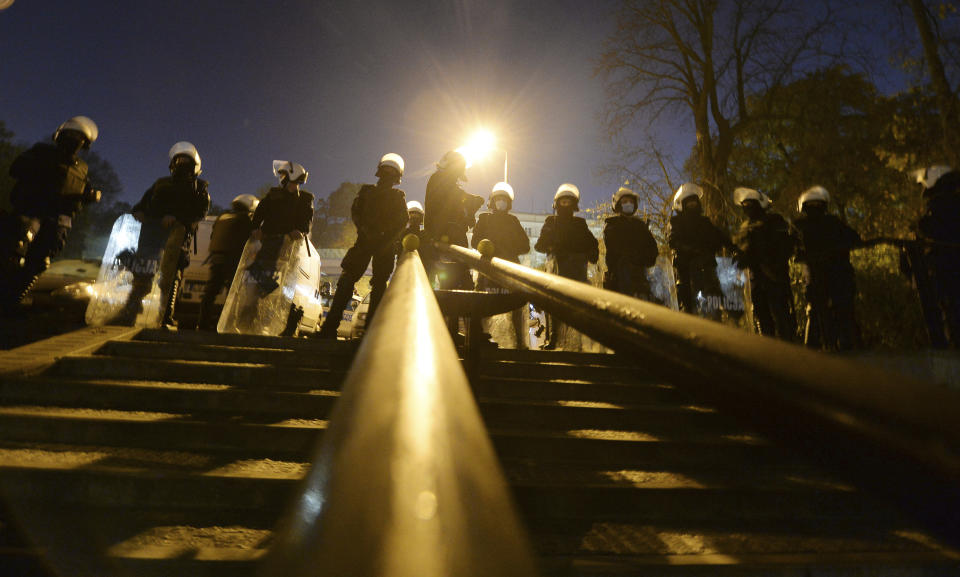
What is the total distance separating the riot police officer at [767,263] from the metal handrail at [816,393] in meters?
6.49

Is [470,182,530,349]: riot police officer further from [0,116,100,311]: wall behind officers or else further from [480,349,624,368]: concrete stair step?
[0,116,100,311]: wall behind officers

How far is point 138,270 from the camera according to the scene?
567cm

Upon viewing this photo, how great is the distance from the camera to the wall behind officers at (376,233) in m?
5.63

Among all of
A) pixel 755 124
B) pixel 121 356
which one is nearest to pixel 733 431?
pixel 121 356

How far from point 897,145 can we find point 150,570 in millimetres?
15456

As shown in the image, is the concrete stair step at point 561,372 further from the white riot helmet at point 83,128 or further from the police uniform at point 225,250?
the white riot helmet at point 83,128

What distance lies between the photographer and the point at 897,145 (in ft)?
36.3

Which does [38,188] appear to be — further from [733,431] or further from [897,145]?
[897,145]

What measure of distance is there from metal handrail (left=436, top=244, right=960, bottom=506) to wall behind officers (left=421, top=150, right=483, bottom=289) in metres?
5.53

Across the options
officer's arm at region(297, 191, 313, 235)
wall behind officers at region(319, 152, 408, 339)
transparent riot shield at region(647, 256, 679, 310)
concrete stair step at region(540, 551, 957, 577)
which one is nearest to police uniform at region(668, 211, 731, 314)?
transparent riot shield at region(647, 256, 679, 310)

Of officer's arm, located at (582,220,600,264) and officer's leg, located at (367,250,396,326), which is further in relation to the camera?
officer's arm, located at (582,220,600,264)

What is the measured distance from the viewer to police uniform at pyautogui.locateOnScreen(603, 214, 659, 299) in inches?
260

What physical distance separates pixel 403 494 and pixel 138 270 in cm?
676

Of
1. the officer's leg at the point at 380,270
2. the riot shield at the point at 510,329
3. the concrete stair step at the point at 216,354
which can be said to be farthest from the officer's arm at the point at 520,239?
the concrete stair step at the point at 216,354
